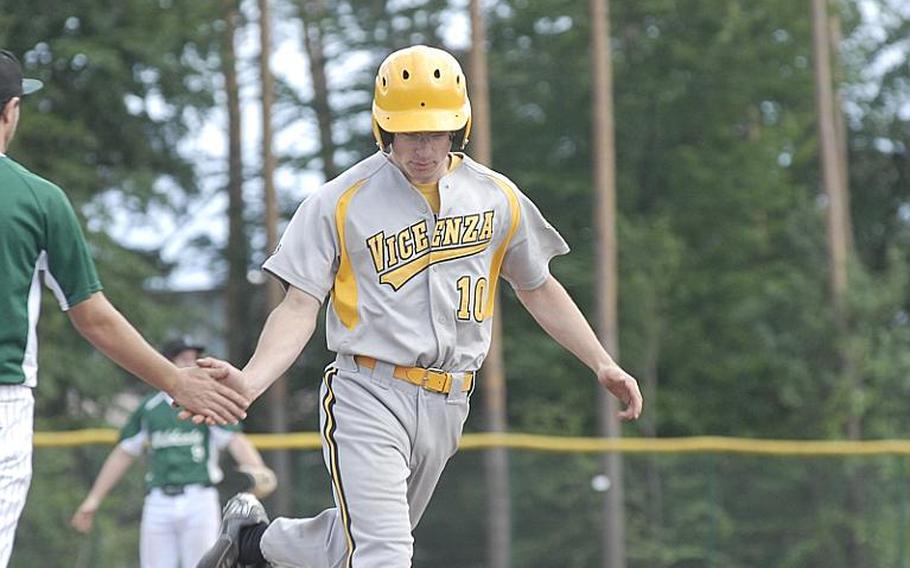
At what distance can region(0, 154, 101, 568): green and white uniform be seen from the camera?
4930 millimetres

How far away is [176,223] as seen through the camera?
2638 cm

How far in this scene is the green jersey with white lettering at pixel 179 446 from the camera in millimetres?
11070

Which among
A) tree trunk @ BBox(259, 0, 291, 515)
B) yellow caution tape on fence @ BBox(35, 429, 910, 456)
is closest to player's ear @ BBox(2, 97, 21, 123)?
yellow caution tape on fence @ BBox(35, 429, 910, 456)

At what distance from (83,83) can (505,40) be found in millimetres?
8217

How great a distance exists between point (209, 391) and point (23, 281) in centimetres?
77

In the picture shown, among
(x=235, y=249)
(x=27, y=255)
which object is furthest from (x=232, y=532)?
(x=235, y=249)

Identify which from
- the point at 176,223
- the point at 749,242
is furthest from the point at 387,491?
the point at 749,242

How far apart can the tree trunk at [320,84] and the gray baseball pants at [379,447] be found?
844 inches

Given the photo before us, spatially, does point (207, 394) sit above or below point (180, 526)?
above

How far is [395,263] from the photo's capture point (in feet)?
19.2

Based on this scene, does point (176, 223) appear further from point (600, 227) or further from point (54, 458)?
point (54, 458)

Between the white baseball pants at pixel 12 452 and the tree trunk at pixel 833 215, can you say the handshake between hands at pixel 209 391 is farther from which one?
the tree trunk at pixel 833 215

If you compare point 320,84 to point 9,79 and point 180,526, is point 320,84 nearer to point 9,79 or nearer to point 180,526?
point 180,526

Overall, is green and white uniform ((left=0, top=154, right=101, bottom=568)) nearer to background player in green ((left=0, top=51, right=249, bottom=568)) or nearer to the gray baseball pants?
background player in green ((left=0, top=51, right=249, bottom=568))
